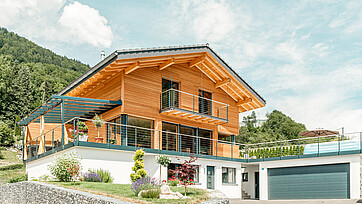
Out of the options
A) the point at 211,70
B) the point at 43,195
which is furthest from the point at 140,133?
the point at 43,195

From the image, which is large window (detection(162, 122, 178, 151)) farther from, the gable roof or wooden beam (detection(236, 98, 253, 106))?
wooden beam (detection(236, 98, 253, 106))

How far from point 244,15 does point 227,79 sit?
407cm

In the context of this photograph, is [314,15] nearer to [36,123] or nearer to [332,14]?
[332,14]

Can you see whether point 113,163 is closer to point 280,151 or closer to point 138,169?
point 138,169

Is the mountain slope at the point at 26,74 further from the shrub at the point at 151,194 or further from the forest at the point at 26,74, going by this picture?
the shrub at the point at 151,194

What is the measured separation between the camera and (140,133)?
19.0 meters

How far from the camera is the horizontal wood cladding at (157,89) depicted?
18317 millimetres

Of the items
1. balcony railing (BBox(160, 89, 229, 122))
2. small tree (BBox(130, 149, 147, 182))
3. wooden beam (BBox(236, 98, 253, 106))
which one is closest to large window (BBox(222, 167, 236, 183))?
balcony railing (BBox(160, 89, 229, 122))

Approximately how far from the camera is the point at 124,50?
16.6 meters

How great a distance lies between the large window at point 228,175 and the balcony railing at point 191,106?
2978 mm

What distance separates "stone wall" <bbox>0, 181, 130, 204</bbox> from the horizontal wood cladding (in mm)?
5741

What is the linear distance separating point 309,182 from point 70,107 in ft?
43.6

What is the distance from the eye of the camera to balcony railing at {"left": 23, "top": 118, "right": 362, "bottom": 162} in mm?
17356

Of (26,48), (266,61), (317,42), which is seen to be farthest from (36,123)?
(26,48)
